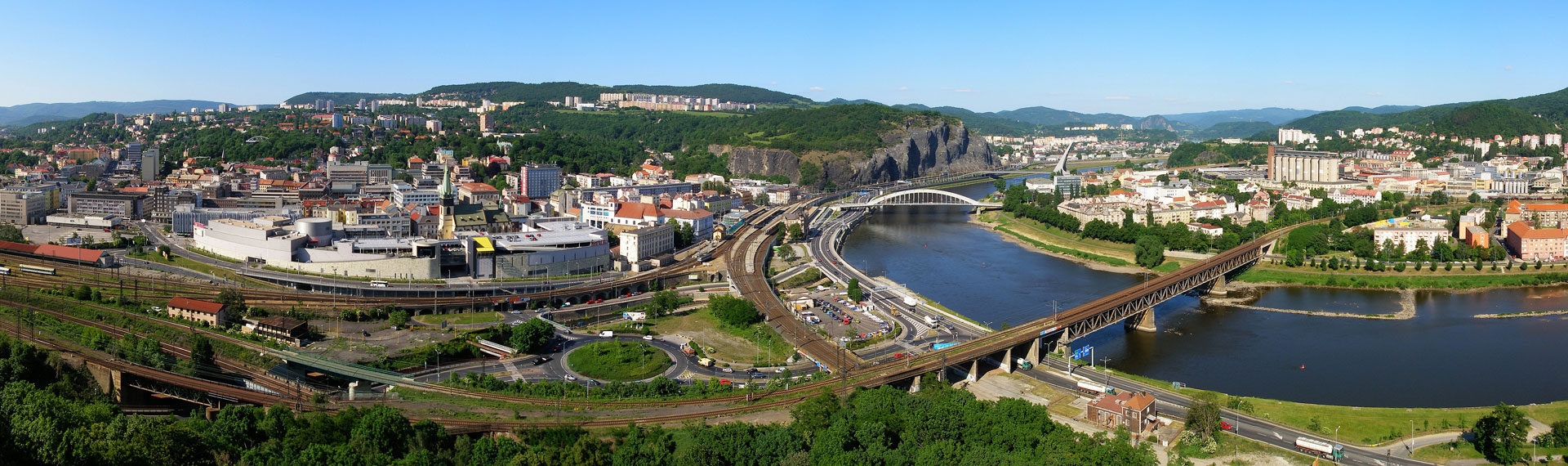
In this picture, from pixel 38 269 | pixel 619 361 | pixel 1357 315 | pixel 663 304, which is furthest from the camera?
pixel 1357 315

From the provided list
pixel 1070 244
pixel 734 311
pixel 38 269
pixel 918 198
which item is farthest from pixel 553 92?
pixel 734 311

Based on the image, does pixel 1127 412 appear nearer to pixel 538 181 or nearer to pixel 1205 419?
pixel 1205 419

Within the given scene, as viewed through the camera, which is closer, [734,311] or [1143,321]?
[734,311]

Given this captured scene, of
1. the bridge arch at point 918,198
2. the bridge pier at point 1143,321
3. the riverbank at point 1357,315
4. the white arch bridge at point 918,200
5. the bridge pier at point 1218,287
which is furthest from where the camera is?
the bridge arch at point 918,198

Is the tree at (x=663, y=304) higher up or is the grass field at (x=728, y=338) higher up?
the tree at (x=663, y=304)

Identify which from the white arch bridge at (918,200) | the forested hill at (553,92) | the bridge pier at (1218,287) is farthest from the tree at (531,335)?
the forested hill at (553,92)

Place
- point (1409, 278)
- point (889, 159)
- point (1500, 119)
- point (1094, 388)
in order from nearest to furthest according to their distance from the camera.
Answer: point (1094, 388), point (1409, 278), point (1500, 119), point (889, 159)

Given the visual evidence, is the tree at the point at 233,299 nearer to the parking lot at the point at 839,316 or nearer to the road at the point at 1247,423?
the parking lot at the point at 839,316
